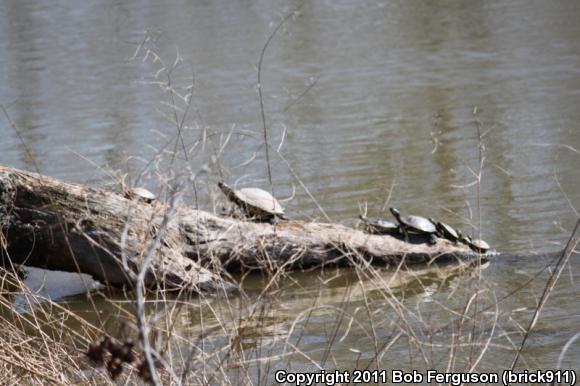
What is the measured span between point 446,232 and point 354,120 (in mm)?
5300

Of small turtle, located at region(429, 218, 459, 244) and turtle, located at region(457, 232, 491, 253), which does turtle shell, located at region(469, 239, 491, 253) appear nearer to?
turtle, located at region(457, 232, 491, 253)

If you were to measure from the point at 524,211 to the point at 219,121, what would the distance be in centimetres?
566

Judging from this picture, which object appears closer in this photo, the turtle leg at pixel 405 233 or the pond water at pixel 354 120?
the pond water at pixel 354 120

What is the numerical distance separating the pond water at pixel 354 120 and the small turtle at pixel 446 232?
0.37 m

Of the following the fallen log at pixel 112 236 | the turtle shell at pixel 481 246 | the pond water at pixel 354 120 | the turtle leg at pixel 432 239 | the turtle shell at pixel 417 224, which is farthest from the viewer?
the turtle leg at pixel 432 239

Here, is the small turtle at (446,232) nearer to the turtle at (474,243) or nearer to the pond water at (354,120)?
the turtle at (474,243)

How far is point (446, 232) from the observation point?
25.1 ft

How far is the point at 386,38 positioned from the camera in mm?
19453

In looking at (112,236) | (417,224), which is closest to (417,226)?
(417,224)

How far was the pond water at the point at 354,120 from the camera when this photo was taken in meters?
6.53

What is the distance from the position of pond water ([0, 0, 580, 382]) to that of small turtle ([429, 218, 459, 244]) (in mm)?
372

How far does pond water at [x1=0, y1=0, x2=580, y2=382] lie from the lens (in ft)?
21.4

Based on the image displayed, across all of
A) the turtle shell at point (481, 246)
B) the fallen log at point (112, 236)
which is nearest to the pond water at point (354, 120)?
the turtle shell at point (481, 246)

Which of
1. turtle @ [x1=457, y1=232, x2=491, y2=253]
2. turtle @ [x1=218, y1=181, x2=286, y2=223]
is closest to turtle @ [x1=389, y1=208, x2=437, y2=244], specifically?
turtle @ [x1=457, y1=232, x2=491, y2=253]
